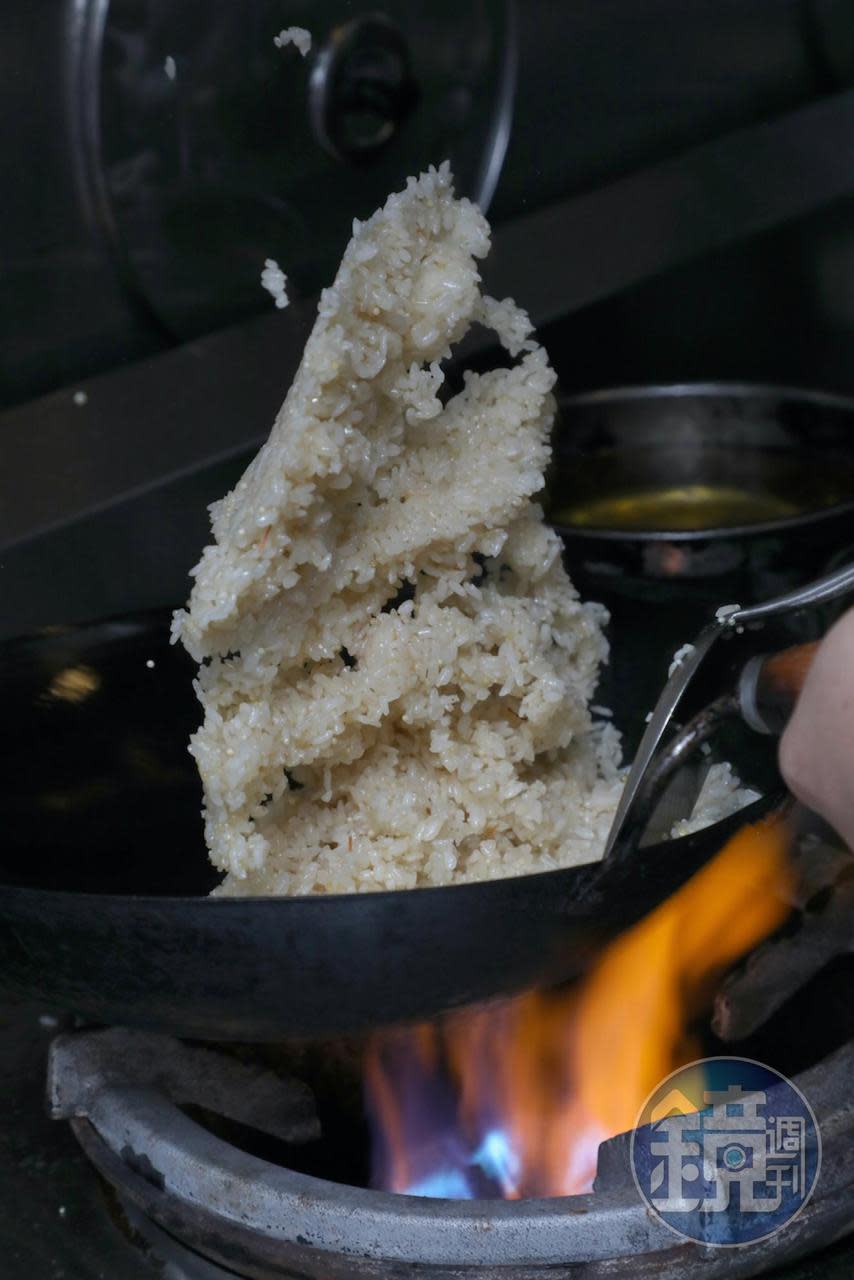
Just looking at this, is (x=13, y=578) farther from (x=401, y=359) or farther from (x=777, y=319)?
(x=777, y=319)

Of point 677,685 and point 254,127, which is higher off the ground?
point 254,127

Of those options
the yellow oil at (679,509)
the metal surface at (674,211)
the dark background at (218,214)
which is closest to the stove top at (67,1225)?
the dark background at (218,214)

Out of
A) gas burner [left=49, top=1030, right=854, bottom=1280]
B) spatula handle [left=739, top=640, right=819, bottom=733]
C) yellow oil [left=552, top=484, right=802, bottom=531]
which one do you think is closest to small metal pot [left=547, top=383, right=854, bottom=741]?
yellow oil [left=552, top=484, right=802, bottom=531]

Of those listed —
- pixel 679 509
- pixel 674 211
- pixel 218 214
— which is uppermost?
pixel 674 211

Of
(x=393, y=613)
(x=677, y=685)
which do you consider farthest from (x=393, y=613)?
(x=677, y=685)

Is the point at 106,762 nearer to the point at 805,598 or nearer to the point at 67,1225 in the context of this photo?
the point at 67,1225

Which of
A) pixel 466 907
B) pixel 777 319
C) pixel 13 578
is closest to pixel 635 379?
pixel 777 319

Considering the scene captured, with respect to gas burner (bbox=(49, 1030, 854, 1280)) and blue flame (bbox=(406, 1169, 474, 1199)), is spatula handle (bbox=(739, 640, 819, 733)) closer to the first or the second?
gas burner (bbox=(49, 1030, 854, 1280))
